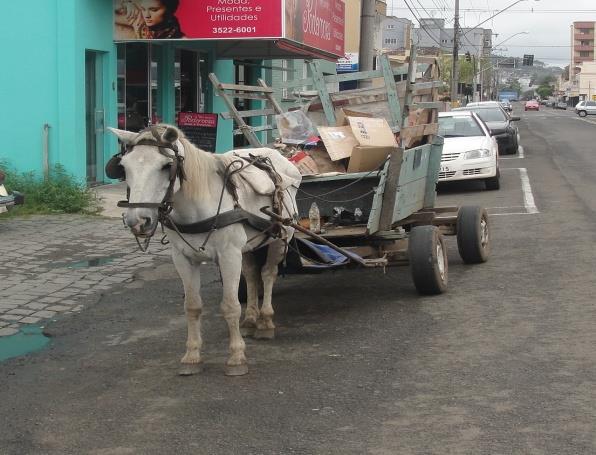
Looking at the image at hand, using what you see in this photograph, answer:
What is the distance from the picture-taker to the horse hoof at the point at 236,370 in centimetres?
623

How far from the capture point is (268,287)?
752 centimetres

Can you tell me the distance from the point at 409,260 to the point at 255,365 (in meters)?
2.39

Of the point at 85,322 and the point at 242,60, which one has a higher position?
the point at 242,60

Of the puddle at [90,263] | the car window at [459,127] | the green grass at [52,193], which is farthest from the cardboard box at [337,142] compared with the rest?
the car window at [459,127]

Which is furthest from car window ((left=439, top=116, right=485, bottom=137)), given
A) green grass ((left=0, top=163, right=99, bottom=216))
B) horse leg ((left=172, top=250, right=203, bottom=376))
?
horse leg ((left=172, top=250, right=203, bottom=376))

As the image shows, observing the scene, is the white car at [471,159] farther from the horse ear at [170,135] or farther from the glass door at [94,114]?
the horse ear at [170,135]

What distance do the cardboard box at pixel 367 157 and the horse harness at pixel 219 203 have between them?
146 centimetres

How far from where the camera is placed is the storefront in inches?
605

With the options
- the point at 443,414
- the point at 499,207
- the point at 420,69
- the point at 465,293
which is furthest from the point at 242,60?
the point at 443,414

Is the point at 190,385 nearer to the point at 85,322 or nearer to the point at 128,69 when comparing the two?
the point at 85,322

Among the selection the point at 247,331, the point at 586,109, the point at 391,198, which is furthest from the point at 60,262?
the point at 586,109

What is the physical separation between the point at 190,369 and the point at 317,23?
15.8 metres

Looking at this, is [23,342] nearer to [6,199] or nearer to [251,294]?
[251,294]

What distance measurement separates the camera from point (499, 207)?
15414 mm
